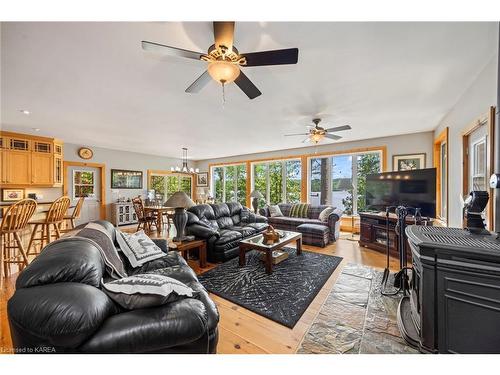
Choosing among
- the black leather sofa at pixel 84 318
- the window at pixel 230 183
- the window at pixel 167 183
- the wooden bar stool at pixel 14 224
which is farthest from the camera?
the window at pixel 230 183

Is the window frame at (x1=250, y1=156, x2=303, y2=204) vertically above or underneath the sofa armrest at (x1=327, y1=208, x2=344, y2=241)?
above

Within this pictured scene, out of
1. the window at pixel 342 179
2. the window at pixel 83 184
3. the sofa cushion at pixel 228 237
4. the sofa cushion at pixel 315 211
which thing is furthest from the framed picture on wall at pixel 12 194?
the window at pixel 342 179

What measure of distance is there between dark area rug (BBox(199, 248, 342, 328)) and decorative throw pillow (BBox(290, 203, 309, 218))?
2.11 meters

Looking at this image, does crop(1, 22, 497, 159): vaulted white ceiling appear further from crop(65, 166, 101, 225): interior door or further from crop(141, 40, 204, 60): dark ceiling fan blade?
crop(65, 166, 101, 225): interior door

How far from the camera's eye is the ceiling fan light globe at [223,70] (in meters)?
1.61

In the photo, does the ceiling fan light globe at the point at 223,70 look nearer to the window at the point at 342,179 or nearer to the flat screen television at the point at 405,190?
the flat screen television at the point at 405,190

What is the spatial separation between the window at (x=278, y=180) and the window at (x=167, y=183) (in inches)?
116

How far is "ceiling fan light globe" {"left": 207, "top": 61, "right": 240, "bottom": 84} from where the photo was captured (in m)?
1.61

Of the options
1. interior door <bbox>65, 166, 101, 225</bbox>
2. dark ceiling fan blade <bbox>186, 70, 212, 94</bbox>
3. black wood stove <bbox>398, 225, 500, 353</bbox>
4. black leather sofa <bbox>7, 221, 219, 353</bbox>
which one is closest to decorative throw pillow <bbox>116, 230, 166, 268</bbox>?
black leather sofa <bbox>7, 221, 219, 353</bbox>

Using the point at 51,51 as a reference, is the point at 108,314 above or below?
below
